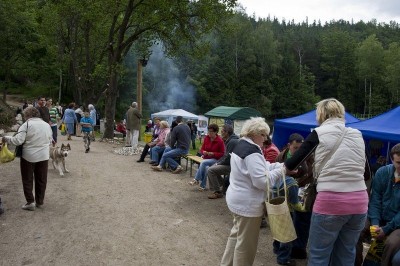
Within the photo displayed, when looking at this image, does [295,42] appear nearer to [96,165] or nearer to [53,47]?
[53,47]

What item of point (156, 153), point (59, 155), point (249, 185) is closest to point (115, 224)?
point (249, 185)

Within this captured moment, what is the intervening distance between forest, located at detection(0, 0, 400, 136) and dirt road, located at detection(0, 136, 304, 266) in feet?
33.4

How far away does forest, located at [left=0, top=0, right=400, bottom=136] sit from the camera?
60.5 feet

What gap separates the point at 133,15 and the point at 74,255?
1637 centimetres

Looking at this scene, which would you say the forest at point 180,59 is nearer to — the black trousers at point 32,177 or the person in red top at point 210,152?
the person in red top at point 210,152

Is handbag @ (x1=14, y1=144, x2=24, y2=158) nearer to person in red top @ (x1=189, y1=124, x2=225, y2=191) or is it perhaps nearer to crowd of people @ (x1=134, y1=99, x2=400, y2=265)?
person in red top @ (x1=189, y1=124, x2=225, y2=191)

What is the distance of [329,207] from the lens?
324 cm

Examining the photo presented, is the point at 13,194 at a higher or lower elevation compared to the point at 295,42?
lower

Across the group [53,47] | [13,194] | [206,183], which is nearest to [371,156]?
[206,183]

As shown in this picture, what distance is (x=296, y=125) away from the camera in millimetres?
11359

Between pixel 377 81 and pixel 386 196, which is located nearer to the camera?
pixel 386 196

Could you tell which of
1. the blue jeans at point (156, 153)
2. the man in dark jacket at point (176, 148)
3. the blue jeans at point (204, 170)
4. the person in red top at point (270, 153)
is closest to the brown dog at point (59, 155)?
the man in dark jacket at point (176, 148)

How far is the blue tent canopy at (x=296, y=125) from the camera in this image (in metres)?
10.8

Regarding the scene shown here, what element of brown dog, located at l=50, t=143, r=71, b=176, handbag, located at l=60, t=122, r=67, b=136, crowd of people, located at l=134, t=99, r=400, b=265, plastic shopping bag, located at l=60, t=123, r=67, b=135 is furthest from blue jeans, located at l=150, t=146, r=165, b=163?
plastic shopping bag, located at l=60, t=123, r=67, b=135
